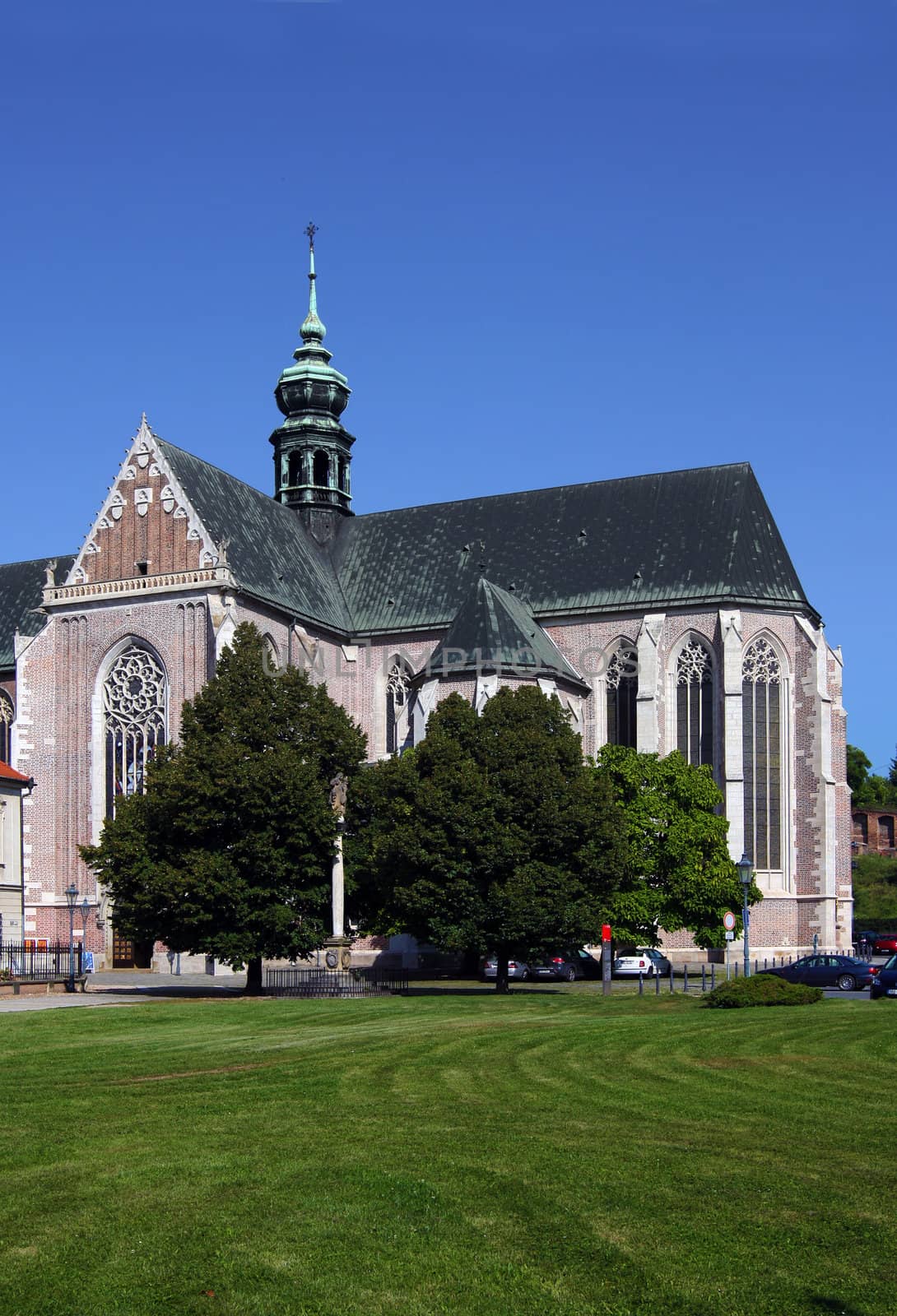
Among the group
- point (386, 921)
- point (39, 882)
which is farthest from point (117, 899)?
point (39, 882)

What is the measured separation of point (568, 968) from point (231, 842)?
13.9 meters

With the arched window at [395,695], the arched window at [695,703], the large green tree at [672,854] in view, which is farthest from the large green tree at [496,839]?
the arched window at [395,695]

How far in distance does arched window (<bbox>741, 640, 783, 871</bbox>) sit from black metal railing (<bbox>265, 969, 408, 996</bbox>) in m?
22.7

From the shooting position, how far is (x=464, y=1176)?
12.2 meters

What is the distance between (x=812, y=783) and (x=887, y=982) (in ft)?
83.5

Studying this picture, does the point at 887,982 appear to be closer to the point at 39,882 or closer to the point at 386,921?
the point at 386,921

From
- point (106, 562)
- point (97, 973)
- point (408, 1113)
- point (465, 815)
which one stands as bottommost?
point (97, 973)

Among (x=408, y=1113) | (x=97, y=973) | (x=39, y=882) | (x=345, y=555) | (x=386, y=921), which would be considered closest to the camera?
(x=408, y=1113)

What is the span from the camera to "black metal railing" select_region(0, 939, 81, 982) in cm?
4109

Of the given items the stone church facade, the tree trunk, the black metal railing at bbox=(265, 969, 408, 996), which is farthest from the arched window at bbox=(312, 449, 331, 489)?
the tree trunk

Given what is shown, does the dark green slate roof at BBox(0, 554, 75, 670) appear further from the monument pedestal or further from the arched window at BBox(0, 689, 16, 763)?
the monument pedestal

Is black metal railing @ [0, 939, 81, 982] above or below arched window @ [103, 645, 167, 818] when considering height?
below

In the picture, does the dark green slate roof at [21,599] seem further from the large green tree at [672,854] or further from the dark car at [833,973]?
the dark car at [833,973]

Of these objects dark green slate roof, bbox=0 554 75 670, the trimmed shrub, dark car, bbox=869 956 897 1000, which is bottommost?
dark car, bbox=869 956 897 1000
